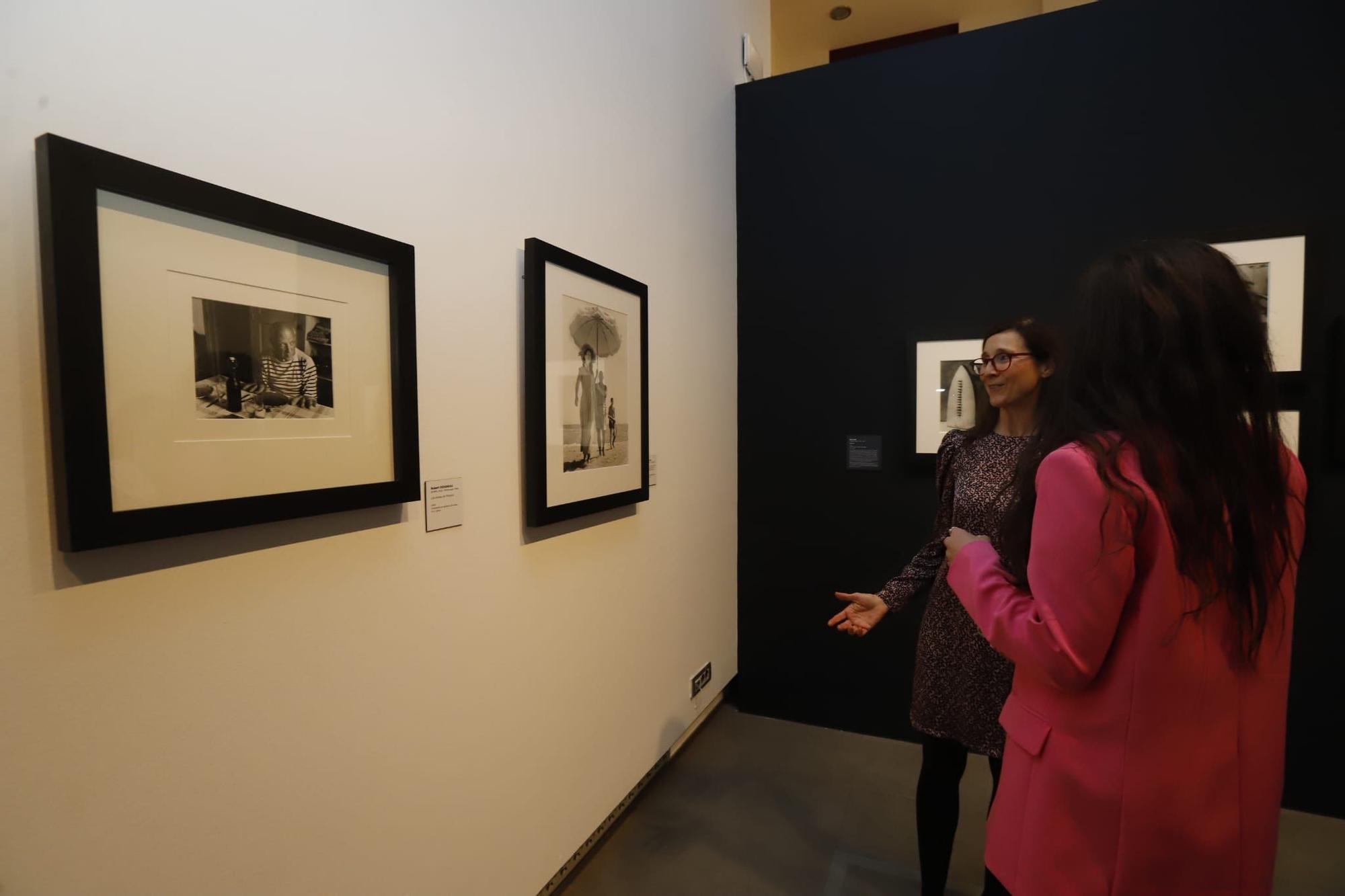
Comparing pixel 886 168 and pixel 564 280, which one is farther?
pixel 886 168

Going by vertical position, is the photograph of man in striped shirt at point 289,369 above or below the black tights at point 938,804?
above

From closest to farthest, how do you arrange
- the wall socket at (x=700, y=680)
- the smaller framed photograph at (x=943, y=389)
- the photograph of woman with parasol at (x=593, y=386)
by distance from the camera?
1. the photograph of woman with parasol at (x=593, y=386)
2. the smaller framed photograph at (x=943, y=389)
3. the wall socket at (x=700, y=680)

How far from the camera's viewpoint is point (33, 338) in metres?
0.84

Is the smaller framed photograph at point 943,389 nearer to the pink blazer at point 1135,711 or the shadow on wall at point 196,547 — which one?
the pink blazer at point 1135,711

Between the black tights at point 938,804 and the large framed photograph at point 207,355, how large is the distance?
1616 mm

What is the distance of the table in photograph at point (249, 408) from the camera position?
1.00m

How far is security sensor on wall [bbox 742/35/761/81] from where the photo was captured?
3383mm

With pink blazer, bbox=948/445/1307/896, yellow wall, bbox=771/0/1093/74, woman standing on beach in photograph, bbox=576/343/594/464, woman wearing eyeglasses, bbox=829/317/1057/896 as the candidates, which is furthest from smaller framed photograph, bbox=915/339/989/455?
yellow wall, bbox=771/0/1093/74

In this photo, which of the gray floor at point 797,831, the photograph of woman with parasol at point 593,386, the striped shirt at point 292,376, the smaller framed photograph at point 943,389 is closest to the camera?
the striped shirt at point 292,376

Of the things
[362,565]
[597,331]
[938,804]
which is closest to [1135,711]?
[938,804]

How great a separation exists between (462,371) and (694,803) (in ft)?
6.52

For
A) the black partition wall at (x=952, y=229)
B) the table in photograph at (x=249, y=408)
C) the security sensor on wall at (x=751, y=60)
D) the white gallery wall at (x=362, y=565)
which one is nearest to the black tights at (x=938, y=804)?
the white gallery wall at (x=362, y=565)

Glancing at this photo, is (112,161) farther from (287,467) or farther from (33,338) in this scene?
(287,467)

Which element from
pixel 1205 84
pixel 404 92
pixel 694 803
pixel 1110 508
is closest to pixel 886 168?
pixel 1205 84
